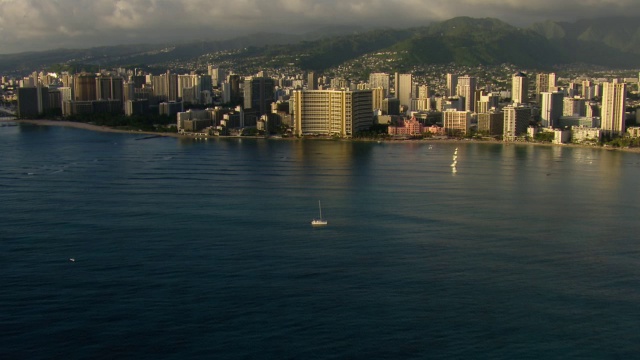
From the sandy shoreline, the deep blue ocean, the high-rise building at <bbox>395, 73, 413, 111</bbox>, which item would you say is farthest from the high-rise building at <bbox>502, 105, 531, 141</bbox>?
the high-rise building at <bbox>395, 73, 413, 111</bbox>

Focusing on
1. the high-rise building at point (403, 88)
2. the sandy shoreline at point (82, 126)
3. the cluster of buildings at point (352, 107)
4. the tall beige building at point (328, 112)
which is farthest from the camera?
the high-rise building at point (403, 88)

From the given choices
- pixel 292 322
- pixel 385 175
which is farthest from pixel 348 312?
pixel 385 175

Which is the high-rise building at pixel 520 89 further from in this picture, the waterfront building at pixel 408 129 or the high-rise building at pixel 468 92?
the waterfront building at pixel 408 129

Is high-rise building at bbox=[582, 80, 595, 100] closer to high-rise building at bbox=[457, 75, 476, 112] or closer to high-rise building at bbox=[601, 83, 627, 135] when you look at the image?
high-rise building at bbox=[457, 75, 476, 112]

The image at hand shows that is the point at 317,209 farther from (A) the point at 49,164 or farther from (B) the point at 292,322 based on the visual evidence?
(A) the point at 49,164

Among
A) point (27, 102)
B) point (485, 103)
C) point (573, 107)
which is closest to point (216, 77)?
point (27, 102)

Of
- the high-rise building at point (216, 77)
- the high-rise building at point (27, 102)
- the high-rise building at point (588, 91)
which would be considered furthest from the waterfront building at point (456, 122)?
the high-rise building at point (216, 77)
